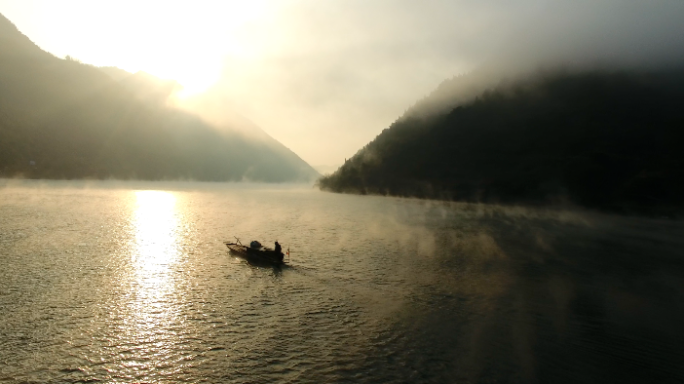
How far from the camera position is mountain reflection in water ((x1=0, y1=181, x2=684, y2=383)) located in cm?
2617

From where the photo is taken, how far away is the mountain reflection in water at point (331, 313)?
2617cm

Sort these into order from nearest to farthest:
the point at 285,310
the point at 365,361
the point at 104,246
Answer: the point at 365,361 < the point at 285,310 < the point at 104,246

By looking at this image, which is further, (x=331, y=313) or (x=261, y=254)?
(x=261, y=254)

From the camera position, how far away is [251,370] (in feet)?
83.3

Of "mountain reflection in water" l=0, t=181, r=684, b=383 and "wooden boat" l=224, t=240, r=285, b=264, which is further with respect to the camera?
"wooden boat" l=224, t=240, r=285, b=264

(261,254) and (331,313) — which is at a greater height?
(261,254)

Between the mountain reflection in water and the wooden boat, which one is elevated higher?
the wooden boat

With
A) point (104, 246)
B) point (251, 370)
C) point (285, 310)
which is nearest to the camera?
point (251, 370)

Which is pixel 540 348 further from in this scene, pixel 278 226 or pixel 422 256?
pixel 278 226

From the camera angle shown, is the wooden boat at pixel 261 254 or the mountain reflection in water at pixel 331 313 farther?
the wooden boat at pixel 261 254

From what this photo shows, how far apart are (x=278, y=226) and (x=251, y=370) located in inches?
3022

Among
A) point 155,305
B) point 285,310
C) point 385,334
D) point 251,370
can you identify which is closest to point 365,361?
point 385,334

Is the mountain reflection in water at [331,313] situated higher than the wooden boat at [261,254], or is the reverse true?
the wooden boat at [261,254]

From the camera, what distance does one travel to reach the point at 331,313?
121ft
